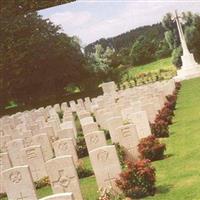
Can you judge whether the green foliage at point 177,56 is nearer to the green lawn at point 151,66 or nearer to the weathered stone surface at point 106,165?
the green lawn at point 151,66

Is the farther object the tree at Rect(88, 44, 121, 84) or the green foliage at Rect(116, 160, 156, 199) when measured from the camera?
the tree at Rect(88, 44, 121, 84)

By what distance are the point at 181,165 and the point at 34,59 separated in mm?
41411

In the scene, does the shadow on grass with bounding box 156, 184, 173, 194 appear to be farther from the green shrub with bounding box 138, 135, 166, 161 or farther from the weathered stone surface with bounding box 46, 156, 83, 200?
the green shrub with bounding box 138, 135, 166, 161

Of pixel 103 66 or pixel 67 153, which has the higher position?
pixel 103 66

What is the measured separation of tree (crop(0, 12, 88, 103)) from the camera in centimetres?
5388

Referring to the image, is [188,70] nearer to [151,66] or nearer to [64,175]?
[151,66]

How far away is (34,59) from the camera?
54781 mm

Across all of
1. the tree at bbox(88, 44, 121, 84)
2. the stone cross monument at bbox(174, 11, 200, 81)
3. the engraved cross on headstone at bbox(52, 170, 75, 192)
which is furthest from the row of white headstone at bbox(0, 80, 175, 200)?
the tree at bbox(88, 44, 121, 84)

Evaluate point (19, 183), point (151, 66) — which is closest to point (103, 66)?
point (151, 66)

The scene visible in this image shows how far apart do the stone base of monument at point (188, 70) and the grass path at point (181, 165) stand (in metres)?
34.5

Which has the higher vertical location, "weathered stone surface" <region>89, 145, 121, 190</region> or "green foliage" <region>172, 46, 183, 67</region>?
"green foliage" <region>172, 46, 183, 67</region>

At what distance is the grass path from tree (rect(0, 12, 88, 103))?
32.9m

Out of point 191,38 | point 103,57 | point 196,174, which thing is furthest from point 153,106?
point 191,38

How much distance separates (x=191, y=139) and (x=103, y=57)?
1743 inches
